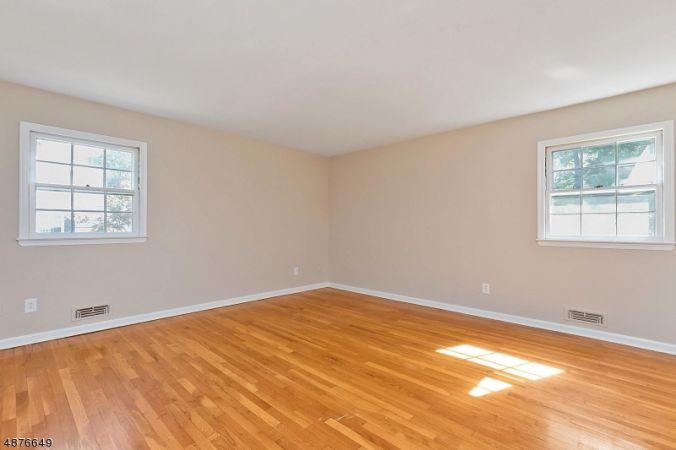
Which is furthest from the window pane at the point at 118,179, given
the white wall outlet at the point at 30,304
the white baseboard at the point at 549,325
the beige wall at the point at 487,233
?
the white baseboard at the point at 549,325

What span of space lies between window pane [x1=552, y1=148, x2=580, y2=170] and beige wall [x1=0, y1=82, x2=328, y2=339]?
3655 mm

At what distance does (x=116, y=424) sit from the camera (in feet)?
6.10

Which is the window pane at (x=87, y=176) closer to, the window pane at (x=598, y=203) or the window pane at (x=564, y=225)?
the window pane at (x=564, y=225)

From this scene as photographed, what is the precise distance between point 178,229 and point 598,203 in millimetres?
4884

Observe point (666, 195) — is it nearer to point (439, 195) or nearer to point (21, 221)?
point (439, 195)

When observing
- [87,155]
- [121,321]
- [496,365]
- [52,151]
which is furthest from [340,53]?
[121,321]

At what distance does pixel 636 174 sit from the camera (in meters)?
3.22

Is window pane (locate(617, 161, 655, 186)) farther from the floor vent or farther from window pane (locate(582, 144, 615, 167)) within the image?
the floor vent

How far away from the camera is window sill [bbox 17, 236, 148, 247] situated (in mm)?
3157

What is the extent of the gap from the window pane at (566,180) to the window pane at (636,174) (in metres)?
0.35

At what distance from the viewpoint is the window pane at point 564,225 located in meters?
3.59

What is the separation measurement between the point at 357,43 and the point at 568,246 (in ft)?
10.1

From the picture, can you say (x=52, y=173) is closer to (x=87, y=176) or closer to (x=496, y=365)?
(x=87, y=176)

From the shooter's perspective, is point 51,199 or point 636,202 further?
point 51,199
